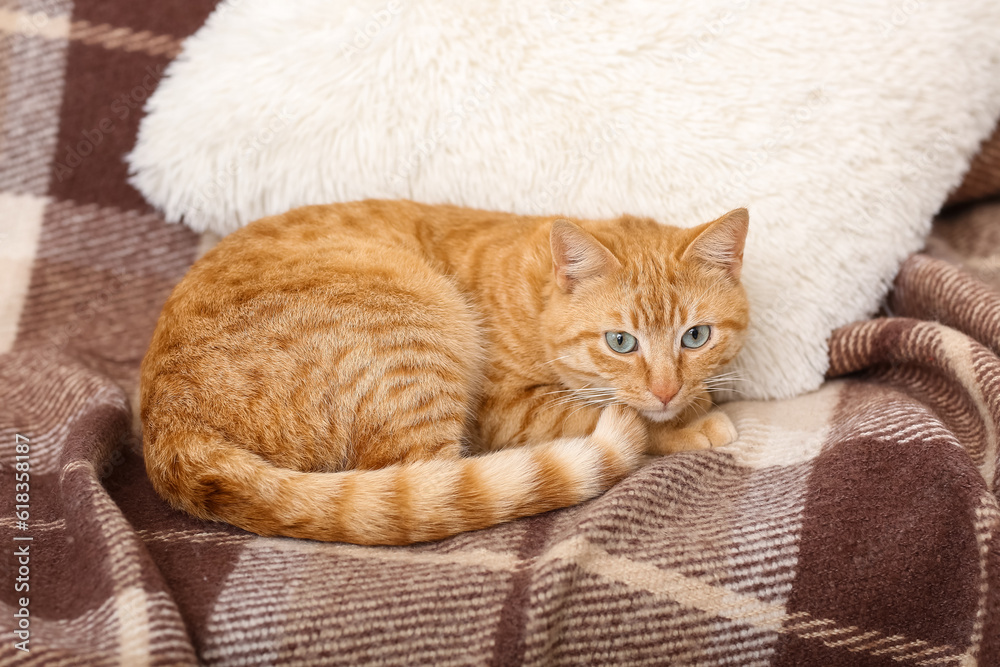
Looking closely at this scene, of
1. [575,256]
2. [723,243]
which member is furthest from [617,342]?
[723,243]

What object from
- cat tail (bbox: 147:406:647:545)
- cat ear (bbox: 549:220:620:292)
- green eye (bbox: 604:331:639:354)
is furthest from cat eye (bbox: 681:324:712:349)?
cat tail (bbox: 147:406:647:545)

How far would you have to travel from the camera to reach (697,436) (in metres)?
1.68

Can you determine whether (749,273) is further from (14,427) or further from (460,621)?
(14,427)

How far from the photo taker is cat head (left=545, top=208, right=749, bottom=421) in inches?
64.3

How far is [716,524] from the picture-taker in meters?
1.41

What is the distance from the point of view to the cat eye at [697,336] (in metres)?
1.69

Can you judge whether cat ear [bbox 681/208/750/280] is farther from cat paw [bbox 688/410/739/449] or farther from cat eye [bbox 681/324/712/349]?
cat paw [bbox 688/410/739/449]

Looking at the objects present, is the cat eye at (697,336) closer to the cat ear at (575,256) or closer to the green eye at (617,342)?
the green eye at (617,342)

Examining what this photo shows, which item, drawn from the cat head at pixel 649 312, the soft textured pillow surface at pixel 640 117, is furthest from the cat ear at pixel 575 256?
the soft textured pillow surface at pixel 640 117

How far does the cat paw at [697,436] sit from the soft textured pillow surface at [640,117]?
27 cm

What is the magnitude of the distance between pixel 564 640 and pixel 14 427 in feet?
4.99

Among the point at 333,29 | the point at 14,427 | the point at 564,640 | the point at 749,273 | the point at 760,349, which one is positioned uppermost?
the point at 333,29

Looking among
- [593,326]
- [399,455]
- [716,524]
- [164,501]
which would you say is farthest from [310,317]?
[716,524]

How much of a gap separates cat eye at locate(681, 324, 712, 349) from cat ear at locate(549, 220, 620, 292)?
247 millimetres
